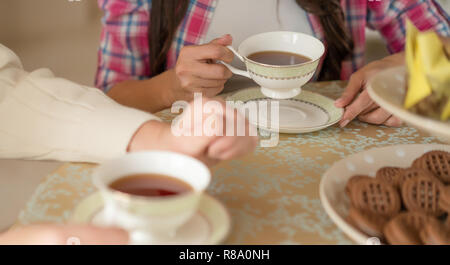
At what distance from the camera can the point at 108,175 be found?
665mm

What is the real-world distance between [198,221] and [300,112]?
0.51 meters

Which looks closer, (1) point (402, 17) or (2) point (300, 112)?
(2) point (300, 112)

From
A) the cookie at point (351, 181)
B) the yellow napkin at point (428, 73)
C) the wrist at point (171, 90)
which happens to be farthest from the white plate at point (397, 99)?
the wrist at point (171, 90)

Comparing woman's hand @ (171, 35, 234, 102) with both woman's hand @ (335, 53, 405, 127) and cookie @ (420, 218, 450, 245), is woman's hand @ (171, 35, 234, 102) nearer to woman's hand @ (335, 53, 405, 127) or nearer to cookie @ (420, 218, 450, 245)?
woman's hand @ (335, 53, 405, 127)

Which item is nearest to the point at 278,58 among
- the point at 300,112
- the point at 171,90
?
the point at 300,112

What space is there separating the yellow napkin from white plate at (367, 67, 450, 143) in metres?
0.02

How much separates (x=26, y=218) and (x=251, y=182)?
1.13 feet

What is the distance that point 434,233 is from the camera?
68cm

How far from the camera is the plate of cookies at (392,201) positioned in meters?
0.69

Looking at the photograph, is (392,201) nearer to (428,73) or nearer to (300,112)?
(428,73)

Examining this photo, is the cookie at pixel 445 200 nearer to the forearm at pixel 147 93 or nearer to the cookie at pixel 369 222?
the cookie at pixel 369 222

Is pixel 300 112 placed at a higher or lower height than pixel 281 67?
lower

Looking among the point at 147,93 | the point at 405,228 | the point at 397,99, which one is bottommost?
the point at 147,93

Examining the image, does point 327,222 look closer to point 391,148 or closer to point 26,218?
point 391,148
